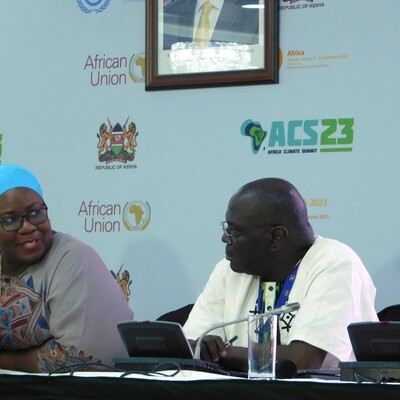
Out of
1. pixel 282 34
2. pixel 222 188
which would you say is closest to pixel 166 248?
pixel 222 188

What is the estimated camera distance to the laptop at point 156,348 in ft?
8.88

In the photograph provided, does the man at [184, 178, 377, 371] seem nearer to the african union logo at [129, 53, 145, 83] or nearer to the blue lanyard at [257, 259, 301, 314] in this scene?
the blue lanyard at [257, 259, 301, 314]

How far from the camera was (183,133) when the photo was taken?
4645mm

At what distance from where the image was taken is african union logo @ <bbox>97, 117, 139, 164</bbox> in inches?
187

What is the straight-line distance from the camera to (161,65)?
4.64 meters

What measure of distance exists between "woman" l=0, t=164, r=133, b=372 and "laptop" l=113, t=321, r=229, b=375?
1.77 feet

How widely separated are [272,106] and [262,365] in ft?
6.84

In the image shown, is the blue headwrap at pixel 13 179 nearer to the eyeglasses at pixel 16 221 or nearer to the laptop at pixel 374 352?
the eyeglasses at pixel 16 221

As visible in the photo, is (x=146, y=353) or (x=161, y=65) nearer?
(x=146, y=353)

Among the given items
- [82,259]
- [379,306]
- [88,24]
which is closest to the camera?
[82,259]

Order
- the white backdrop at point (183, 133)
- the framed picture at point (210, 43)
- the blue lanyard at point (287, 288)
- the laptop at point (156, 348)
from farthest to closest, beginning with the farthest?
the framed picture at point (210, 43)
the white backdrop at point (183, 133)
the blue lanyard at point (287, 288)
the laptop at point (156, 348)

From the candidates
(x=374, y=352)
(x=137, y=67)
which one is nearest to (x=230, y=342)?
(x=374, y=352)

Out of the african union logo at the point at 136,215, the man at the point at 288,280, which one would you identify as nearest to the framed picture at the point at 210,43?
the african union logo at the point at 136,215

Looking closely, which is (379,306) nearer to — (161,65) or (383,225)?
(383,225)
